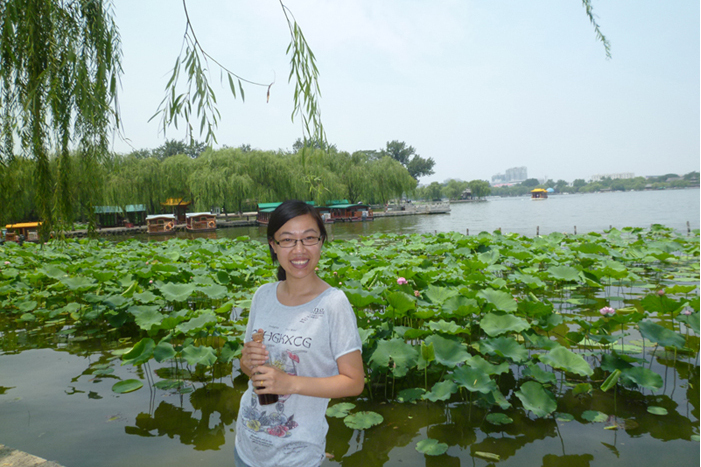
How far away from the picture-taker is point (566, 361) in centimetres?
231

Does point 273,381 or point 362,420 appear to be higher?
point 273,381

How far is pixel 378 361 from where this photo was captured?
7.74 feet

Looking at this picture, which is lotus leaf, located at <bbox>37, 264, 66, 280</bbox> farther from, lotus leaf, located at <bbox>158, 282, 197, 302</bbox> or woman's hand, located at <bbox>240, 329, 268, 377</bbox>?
woman's hand, located at <bbox>240, 329, 268, 377</bbox>

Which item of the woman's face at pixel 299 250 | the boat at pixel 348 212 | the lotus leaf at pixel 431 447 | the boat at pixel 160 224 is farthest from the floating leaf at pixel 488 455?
the boat at pixel 348 212

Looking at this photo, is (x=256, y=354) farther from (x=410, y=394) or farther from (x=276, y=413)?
(x=410, y=394)

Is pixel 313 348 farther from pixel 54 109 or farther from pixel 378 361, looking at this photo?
pixel 54 109

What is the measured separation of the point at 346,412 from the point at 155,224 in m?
22.6

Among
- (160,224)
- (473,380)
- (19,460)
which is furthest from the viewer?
(160,224)

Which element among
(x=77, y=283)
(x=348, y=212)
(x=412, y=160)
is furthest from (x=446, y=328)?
(x=412, y=160)

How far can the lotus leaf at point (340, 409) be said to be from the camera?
7.74 ft

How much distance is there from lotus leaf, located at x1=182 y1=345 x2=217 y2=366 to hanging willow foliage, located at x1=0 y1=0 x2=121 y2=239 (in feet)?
3.82

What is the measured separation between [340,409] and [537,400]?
98cm

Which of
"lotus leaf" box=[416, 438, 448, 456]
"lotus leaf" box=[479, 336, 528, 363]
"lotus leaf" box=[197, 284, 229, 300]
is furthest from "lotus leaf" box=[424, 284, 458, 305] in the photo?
"lotus leaf" box=[197, 284, 229, 300]

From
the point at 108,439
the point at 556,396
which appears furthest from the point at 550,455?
the point at 108,439
